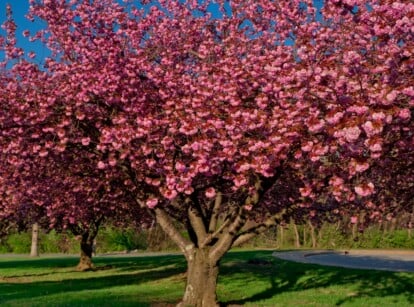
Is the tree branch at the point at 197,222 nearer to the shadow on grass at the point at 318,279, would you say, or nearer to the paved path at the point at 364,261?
the shadow on grass at the point at 318,279

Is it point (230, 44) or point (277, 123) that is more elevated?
point (230, 44)

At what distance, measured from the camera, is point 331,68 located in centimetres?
952

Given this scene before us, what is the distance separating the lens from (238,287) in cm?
2111

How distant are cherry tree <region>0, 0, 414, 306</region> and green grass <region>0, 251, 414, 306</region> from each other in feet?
8.56

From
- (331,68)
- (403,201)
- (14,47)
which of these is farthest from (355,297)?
(14,47)

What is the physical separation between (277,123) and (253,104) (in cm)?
136

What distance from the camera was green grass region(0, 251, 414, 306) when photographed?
17469 mm

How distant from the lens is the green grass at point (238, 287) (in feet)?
57.3

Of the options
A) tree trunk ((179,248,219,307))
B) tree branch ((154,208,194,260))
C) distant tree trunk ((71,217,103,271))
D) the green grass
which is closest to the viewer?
tree trunk ((179,248,219,307))

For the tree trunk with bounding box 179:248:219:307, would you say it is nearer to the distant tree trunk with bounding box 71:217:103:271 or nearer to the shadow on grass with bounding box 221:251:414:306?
the shadow on grass with bounding box 221:251:414:306

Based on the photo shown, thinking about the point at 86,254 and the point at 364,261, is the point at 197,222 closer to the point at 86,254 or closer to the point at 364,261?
the point at 86,254

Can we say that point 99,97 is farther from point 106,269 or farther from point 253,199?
point 106,269

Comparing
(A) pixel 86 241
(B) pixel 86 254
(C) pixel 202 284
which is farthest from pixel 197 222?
(B) pixel 86 254

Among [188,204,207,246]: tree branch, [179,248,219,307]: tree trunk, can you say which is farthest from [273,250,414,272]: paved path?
[179,248,219,307]: tree trunk
